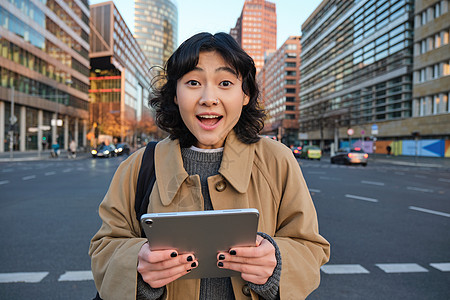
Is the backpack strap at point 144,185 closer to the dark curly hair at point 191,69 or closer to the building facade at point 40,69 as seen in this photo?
the dark curly hair at point 191,69

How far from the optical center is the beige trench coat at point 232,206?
1.23 m

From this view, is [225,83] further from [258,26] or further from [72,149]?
[258,26]

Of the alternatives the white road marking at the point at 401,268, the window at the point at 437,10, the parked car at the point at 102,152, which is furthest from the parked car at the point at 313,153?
the white road marking at the point at 401,268

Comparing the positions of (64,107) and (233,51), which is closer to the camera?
(233,51)

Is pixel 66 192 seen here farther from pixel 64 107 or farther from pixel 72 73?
pixel 72 73

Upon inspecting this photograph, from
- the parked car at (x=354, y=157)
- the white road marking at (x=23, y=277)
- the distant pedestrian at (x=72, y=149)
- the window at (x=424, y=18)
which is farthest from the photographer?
the window at (x=424, y=18)

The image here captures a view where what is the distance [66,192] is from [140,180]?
9.10m

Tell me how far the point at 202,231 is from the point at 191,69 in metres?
0.74

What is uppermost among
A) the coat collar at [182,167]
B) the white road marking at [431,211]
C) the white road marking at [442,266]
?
the coat collar at [182,167]

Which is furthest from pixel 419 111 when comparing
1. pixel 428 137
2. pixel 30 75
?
pixel 30 75

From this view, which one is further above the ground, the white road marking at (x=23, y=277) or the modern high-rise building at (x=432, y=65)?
the modern high-rise building at (x=432, y=65)

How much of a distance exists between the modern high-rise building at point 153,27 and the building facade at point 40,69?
91705 mm

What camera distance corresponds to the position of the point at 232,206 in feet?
4.34

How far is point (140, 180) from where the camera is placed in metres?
1.42
